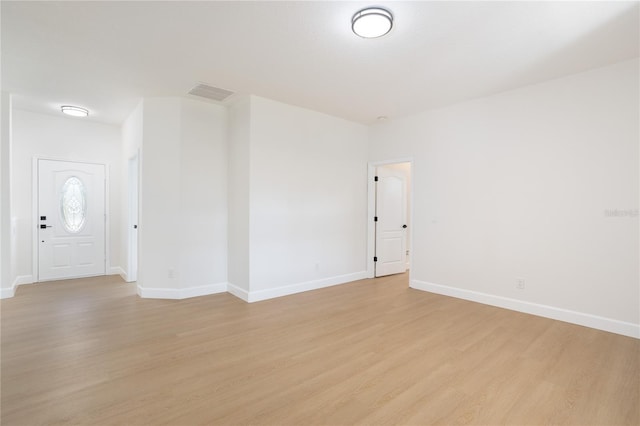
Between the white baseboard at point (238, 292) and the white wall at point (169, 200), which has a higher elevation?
the white wall at point (169, 200)

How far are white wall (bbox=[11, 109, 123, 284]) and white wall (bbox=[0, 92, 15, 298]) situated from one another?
1.47ft

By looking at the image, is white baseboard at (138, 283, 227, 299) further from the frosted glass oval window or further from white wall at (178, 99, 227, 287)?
the frosted glass oval window

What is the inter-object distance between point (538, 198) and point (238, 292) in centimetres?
419

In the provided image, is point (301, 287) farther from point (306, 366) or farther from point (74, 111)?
point (74, 111)

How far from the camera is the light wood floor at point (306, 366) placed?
1962mm

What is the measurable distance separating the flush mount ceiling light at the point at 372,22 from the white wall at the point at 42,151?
18.0 feet

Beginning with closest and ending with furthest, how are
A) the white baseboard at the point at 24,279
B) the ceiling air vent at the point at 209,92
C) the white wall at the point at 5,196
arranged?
the ceiling air vent at the point at 209,92 < the white wall at the point at 5,196 < the white baseboard at the point at 24,279

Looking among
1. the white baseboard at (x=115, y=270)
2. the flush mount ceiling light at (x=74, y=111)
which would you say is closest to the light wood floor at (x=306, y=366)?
the white baseboard at (x=115, y=270)

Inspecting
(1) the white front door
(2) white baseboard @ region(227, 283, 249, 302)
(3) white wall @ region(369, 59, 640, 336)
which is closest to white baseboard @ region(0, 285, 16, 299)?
(1) the white front door

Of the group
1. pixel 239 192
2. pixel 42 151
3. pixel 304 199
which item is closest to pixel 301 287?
pixel 304 199

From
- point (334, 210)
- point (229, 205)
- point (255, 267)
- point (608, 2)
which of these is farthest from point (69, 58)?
point (608, 2)

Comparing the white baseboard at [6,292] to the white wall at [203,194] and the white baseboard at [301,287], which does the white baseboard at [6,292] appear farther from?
the white baseboard at [301,287]

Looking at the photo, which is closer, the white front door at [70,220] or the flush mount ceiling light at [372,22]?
the flush mount ceiling light at [372,22]

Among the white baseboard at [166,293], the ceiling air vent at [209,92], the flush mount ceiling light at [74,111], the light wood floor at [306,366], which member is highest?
the ceiling air vent at [209,92]
